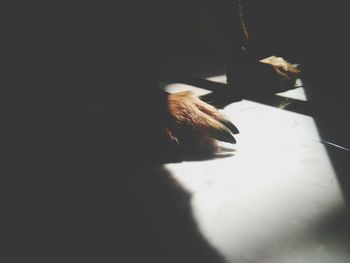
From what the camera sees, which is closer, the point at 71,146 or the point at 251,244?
the point at 251,244

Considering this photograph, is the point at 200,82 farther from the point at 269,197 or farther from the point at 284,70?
the point at 269,197

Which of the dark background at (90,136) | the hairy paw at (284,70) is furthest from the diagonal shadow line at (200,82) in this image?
the dark background at (90,136)

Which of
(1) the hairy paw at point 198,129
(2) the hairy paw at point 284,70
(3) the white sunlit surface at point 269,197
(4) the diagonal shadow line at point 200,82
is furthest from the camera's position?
(4) the diagonal shadow line at point 200,82

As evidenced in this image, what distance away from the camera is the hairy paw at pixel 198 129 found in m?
0.78

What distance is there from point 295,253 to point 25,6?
76 cm

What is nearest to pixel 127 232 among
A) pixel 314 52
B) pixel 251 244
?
pixel 251 244

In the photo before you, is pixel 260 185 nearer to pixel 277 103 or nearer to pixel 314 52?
pixel 277 103

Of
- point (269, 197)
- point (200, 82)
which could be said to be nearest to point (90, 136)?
point (269, 197)

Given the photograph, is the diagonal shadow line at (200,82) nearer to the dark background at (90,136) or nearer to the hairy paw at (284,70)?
the hairy paw at (284,70)

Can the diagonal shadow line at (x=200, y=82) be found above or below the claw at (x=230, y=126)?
below

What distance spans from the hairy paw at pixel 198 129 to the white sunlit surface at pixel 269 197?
0.05 metres

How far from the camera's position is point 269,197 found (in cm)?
61

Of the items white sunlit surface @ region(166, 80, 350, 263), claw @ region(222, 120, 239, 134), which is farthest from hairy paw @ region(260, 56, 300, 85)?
claw @ region(222, 120, 239, 134)

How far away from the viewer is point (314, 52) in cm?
177
